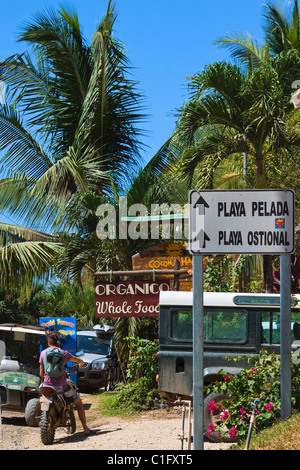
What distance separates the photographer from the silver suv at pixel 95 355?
18.0 metres

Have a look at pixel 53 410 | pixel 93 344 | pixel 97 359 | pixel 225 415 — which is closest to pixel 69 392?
pixel 53 410

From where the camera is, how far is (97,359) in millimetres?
18703

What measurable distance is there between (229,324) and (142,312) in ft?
10.1

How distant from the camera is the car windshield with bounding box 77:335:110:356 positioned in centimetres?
1978

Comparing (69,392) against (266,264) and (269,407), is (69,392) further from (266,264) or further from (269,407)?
(266,264)

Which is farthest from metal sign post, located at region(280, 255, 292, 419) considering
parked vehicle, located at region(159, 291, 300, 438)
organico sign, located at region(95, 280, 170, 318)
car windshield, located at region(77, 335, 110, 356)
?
car windshield, located at region(77, 335, 110, 356)

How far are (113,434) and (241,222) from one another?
242 inches

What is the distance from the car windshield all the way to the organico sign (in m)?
6.38

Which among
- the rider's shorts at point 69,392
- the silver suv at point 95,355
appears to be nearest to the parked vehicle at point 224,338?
the rider's shorts at point 69,392

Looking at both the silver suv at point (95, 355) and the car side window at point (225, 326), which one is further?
Result: the silver suv at point (95, 355)

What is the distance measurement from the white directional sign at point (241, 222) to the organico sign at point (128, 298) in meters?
8.04

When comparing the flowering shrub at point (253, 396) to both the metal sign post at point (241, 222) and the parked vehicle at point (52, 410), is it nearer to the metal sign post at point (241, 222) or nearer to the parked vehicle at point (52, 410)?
the metal sign post at point (241, 222)

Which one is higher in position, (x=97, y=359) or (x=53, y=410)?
(x=97, y=359)

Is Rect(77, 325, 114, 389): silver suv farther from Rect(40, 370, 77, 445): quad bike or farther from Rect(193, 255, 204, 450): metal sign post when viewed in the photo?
Rect(193, 255, 204, 450): metal sign post
